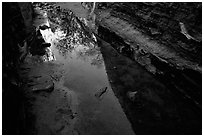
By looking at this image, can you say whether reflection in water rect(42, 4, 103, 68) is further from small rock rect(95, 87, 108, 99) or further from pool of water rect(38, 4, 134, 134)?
small rock rect(95, 87, 108, 99)

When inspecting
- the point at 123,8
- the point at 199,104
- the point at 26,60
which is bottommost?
the point at 26,60

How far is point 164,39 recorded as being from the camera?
8.78m

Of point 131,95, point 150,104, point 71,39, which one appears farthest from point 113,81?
point 71,39

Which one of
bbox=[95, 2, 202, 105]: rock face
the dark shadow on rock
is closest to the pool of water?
the dark shadow on rock

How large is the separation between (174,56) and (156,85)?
4.46 feet

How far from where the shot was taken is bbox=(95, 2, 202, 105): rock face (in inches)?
278

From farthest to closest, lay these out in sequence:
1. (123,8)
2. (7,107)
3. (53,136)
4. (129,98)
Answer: (123,8) < (129,98) < (53,136) < (7,107)

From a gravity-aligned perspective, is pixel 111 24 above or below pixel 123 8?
below

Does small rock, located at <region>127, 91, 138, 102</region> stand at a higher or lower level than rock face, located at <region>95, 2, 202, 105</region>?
lower

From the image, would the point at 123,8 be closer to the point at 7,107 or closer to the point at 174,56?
the point at 174,56

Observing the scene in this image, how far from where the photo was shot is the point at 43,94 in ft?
22.9

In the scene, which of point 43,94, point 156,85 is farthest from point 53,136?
point 156,85

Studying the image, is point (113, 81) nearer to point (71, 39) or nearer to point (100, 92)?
point (100, 92)

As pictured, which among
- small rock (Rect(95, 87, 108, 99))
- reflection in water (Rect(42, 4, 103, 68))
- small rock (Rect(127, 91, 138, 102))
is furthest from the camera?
reflection in water (Rect(42, 4, 103, 68))
